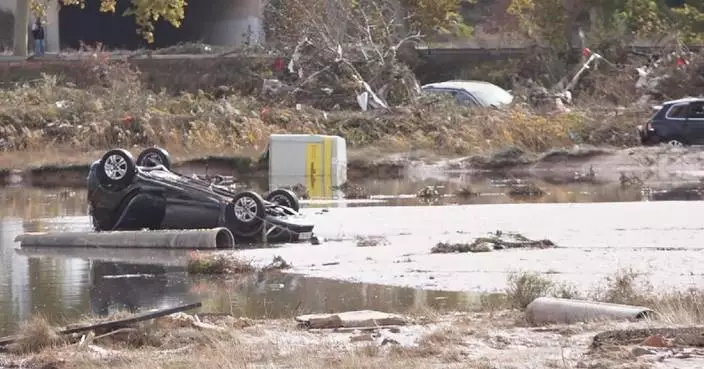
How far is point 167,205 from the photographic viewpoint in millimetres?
21281

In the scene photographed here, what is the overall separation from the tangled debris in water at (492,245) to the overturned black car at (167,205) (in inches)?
110

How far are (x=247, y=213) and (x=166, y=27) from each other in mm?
47941

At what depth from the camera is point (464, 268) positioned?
1697 cm

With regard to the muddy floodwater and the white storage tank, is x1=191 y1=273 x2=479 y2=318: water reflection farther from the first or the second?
the white storage tank

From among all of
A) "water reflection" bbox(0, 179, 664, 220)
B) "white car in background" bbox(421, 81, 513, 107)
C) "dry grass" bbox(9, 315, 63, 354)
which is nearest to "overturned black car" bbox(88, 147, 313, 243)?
"water reflection" bbox(0, 179, 664, 220)

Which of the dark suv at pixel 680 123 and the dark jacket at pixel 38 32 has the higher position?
the dark jacket at pixel 38 32

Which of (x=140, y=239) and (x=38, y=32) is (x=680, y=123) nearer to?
(x=140, y=239)

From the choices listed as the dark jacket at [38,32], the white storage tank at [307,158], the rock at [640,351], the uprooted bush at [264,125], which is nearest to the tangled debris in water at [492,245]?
the rock at [640,351]

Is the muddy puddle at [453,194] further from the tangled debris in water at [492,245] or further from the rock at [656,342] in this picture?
the rock at [656,342]

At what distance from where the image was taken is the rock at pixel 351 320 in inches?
484

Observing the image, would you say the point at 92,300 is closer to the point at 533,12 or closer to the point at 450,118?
the point at 450,118

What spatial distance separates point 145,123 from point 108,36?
91.0ft

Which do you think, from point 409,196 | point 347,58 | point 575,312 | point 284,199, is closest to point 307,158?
point 409,196

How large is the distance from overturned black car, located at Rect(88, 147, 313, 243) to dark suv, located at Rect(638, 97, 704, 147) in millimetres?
19920
